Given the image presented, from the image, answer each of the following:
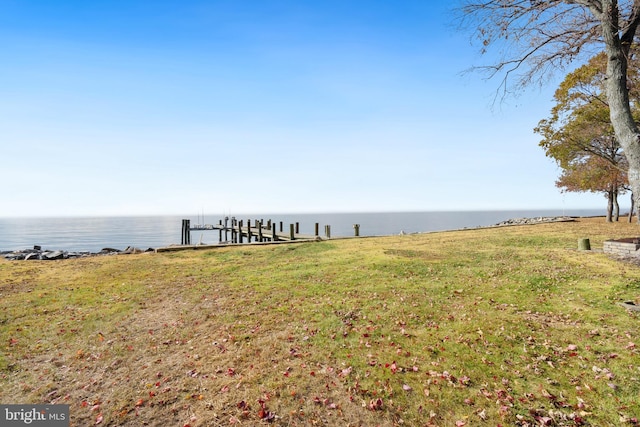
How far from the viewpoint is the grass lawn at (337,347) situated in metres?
4.86

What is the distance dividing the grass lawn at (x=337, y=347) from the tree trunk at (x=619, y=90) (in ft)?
12.3

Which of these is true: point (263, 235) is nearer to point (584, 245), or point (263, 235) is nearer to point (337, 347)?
point (584, 245)

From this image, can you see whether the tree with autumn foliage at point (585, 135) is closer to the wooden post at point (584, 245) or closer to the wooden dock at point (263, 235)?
the wooden post at point (584, 245)

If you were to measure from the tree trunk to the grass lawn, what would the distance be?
12.3 ft

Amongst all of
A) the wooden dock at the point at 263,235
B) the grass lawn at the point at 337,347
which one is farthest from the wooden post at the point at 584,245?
the wooden dock at the point at 263,235

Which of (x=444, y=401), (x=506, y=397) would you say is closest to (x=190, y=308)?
(x=444, y=401)

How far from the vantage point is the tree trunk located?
620cm

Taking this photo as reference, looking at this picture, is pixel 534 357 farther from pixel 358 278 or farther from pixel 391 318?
pixel 358 278

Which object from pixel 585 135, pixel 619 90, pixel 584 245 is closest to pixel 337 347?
pixel 619 90

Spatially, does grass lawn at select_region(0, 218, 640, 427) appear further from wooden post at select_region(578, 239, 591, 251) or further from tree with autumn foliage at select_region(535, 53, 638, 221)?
tree with autumn foliage at select_region(535, 53, 638, 221)

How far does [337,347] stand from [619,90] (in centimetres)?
802

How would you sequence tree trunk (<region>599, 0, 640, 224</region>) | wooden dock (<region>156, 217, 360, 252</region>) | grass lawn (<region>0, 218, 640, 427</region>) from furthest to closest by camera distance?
1. wooden dock (<region>156, 217, 360, 252</region>)
2. tree trunk (<region>599, 0, 640, 224</region>)
3. grass lawn (<region>0, 218, 640, 427</region>)

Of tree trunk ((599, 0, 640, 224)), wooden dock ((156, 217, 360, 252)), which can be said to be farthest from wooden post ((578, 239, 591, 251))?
wooden dock ((156, 217, 360, 252))

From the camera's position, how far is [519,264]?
13242 mm
